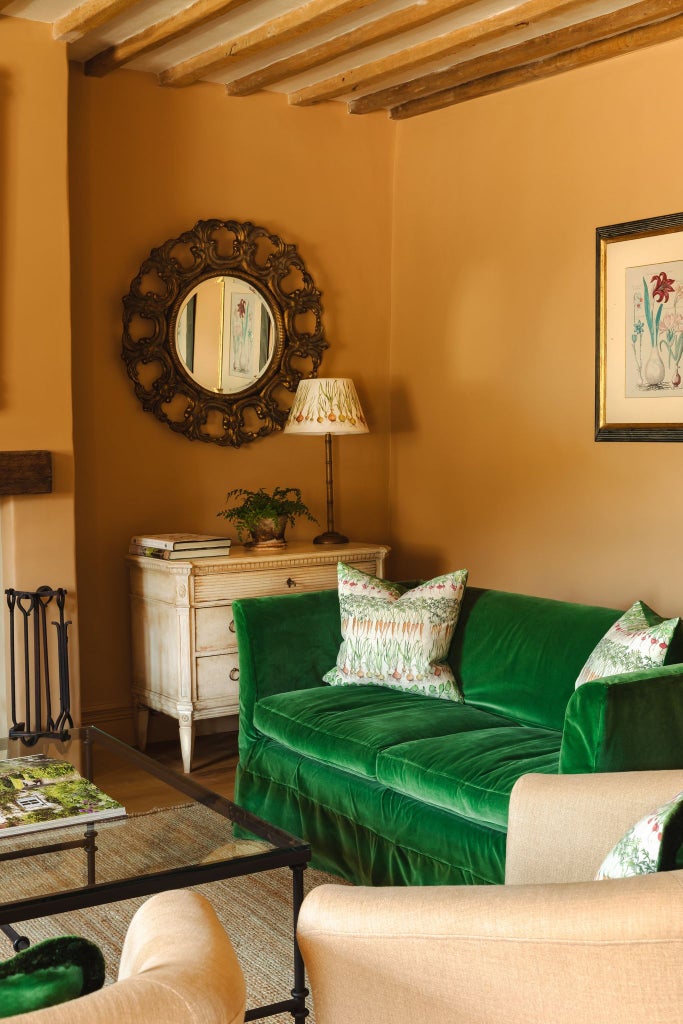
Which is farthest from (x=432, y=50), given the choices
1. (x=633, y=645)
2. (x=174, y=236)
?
(x=633, y=645)

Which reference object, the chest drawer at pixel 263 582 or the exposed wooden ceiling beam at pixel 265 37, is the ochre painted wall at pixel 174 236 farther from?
the chest drawer at pixel 263 582

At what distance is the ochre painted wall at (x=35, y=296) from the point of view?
4.08 metres

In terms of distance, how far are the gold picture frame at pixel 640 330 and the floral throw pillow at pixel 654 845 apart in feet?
8.46

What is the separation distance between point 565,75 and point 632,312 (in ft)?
3.28

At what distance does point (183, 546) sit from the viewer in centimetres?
440

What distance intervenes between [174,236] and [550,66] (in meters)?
1.66

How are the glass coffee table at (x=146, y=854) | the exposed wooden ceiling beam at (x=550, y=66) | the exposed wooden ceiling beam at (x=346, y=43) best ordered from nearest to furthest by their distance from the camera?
the glass coffee table at (x=146, y=854) < the exposed wooden ceiling beam at (x=346, y=43) < the exposed wooden ceiling beam at (x=550, y=66)

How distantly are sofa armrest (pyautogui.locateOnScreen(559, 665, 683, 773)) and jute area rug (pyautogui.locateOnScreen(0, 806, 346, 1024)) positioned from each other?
0.87 m

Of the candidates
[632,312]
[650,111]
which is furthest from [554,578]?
[650,111]

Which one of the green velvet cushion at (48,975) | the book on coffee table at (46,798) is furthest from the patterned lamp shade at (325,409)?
the green velvet cushion at (48,975)

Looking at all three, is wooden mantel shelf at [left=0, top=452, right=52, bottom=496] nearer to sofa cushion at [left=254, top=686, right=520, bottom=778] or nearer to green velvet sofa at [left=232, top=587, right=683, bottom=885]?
green velvet sofa at [left=232, top=587, right=683, bottom=885]

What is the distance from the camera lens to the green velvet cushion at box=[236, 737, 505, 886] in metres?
2.88

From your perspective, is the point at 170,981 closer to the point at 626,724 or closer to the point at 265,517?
the point at 626,724

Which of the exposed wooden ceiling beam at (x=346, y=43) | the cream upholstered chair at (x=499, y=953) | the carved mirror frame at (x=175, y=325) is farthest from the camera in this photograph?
the carved mirror frame at (x=175, y=325)
